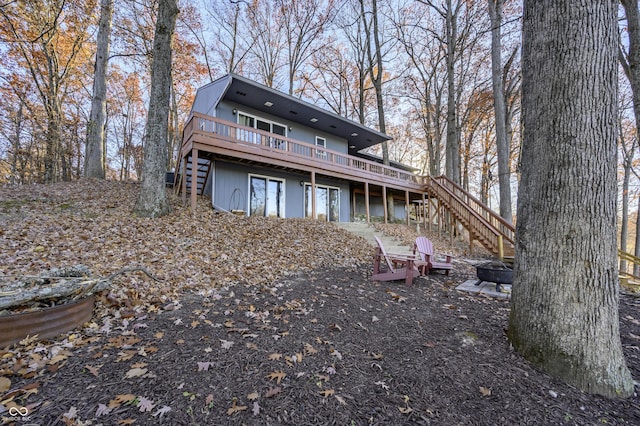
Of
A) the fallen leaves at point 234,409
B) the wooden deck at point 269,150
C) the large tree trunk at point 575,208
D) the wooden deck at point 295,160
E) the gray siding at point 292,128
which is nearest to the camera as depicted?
the fallen leaves at point 234,409

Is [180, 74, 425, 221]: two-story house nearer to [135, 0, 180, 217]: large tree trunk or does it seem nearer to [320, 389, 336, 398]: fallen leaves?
[135, 0, 180, 217]: large tree trunk

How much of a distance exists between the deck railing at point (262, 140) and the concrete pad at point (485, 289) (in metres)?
8.12

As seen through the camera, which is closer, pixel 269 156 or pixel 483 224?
pixel 483 224

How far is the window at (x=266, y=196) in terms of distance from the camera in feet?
38.5

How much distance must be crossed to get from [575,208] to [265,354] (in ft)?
10.3

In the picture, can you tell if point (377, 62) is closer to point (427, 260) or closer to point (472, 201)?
point (472, 201)

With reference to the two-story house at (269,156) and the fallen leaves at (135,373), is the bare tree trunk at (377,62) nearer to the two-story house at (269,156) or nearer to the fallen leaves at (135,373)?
the two-story house at (269,156)

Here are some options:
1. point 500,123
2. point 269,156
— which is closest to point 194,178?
point 269,156

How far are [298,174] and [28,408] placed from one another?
11.9 m

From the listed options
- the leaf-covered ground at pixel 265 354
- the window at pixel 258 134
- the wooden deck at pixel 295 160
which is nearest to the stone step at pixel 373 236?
the wooden deck at pixel 295 160

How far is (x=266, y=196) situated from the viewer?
12141 millimetres

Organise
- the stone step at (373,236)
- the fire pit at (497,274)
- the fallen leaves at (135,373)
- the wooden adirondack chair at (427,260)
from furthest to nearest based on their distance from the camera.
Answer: the stone step at (373,236)
the wooden adirondack chair at (427,260)
the fire pit at (497,274)
the fallen leaves at (135,373)

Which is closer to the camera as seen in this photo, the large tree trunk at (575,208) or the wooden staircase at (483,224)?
the large tree trunk at (575,208)

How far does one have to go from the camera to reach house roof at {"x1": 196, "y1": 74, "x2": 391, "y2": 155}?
33.6ft
